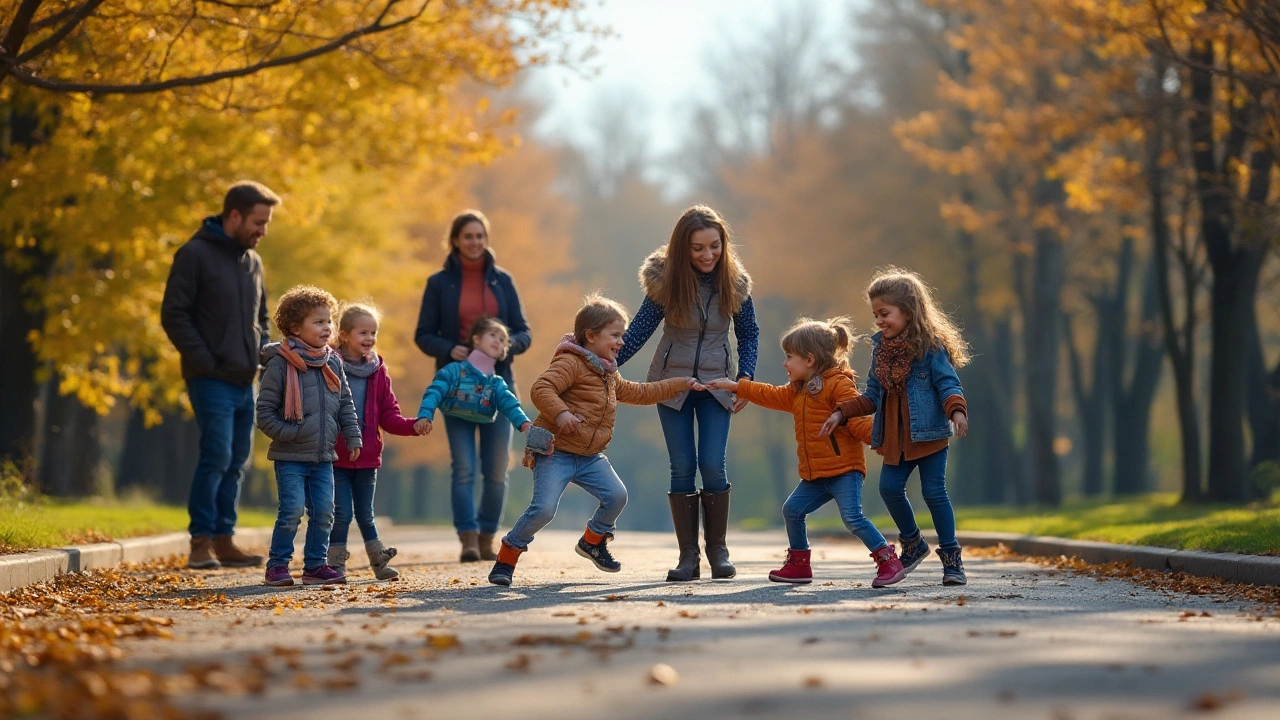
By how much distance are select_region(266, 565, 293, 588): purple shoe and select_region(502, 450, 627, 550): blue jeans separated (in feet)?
4.24

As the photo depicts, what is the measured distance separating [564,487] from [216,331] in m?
3.36

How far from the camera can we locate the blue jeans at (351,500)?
943 cm

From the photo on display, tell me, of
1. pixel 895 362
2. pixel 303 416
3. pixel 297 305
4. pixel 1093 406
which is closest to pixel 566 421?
pixel 303 416

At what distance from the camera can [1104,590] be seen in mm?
8664

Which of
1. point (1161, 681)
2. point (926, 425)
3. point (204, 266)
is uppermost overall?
point (204, 266)

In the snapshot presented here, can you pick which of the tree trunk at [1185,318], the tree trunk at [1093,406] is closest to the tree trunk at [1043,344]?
the tree trunk at [1093,406]

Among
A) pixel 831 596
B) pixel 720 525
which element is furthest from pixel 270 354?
pixel 831 596

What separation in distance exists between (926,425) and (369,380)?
3440 mm

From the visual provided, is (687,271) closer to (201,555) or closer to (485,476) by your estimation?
(485,476)

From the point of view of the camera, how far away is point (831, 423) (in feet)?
28.2

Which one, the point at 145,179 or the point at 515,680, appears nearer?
the point at 515,680

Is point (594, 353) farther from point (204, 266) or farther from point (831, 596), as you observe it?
point (204, 266)

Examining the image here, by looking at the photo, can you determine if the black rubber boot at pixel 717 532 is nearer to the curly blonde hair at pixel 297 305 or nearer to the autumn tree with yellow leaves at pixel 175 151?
the curly blonde hair at pixel 297 305

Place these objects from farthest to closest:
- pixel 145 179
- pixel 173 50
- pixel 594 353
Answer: pixel 145 179 < pixel 173 50 < pixel 594 353
